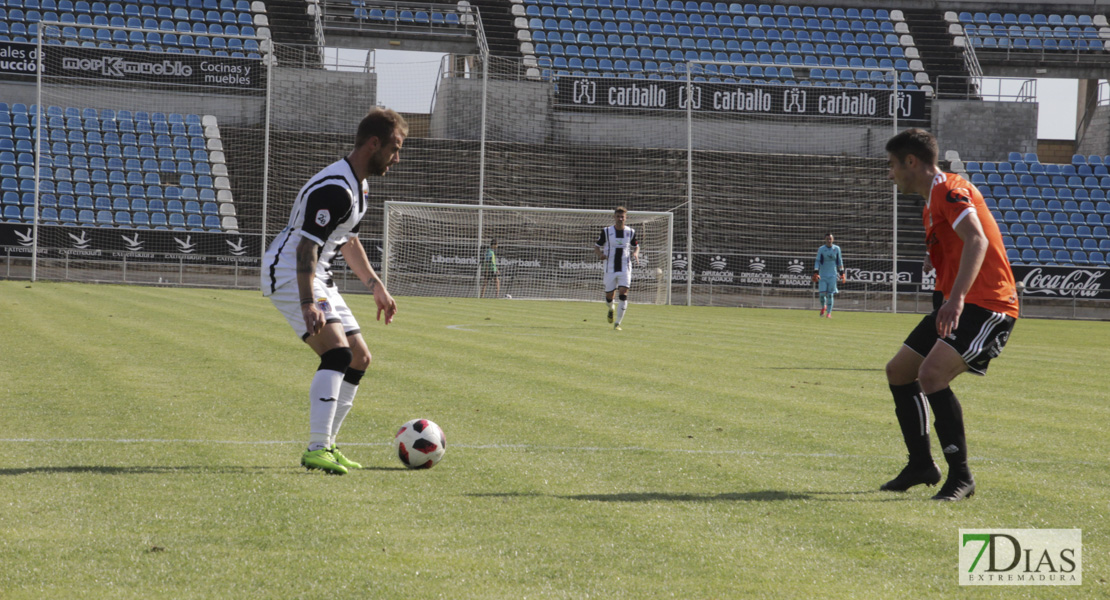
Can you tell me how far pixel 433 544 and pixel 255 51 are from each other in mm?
31923

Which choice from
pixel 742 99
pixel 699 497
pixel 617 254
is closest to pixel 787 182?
pixel 742 99

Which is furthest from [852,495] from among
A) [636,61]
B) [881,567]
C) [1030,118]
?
[1030,118]

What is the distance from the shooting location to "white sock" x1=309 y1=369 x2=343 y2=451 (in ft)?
17.6

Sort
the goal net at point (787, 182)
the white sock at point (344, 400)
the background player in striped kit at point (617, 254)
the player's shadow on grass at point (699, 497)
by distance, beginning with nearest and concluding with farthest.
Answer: the player's shadow on grass at point (699, 497) → the white sock at point (344, 400) → the background player in striped kit at point (617, 254) → the goal net at point (787, 182)

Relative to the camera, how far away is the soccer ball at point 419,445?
5.44m

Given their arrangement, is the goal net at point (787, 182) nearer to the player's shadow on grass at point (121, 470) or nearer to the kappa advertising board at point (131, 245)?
the kappa advertising board at point (131, 245)

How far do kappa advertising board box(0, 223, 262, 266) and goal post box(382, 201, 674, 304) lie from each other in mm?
4046

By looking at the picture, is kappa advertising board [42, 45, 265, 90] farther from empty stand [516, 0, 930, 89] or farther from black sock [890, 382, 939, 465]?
black sock [890, 382, 939, 465]

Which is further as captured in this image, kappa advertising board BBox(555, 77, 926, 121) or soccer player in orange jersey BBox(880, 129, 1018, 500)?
kappa advertising board BBox(555, 77, 926, 121)

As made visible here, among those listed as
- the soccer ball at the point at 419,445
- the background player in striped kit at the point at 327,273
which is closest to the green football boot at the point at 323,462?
the background player in striped kit at the point at 327,273

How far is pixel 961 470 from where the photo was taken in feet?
16.5

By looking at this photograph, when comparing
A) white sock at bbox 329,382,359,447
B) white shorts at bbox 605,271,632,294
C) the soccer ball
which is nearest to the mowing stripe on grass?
white sock at bbox 329,382,359,447

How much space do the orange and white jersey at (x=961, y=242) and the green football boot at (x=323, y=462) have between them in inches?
121

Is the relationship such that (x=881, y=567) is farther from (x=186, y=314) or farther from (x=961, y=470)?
(x=186, y=314)
